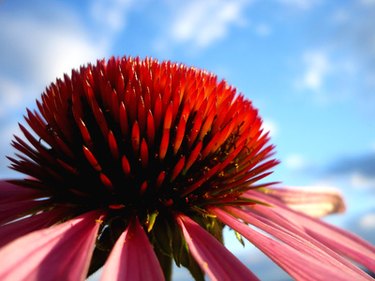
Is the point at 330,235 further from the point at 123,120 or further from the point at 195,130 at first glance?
the point at 123,120

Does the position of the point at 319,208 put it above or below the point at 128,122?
below

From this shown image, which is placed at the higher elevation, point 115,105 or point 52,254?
point 115,105

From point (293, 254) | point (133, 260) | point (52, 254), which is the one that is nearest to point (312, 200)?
point (293, 254)

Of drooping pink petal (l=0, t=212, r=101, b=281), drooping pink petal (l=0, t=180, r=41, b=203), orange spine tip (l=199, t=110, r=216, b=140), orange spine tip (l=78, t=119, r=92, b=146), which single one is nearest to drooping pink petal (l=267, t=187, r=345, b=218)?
orange spine tip (l=199, t=110, r=216, b=140)

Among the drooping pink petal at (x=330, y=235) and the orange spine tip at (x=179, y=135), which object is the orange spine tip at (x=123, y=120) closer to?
the orange spine tip at (x=179, y=135)

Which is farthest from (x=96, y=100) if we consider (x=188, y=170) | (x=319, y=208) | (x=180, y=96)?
(x=319, y=208)

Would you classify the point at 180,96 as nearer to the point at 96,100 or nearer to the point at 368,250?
the point at 96,100

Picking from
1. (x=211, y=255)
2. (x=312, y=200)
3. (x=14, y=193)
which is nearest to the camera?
(x=211, y=255)
